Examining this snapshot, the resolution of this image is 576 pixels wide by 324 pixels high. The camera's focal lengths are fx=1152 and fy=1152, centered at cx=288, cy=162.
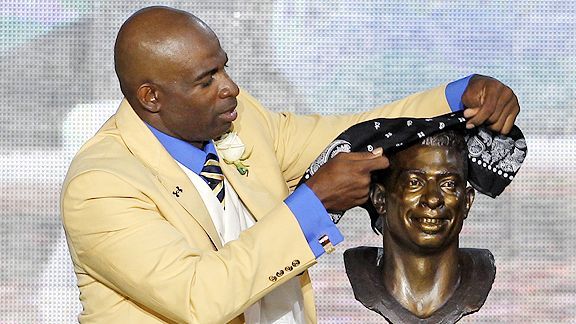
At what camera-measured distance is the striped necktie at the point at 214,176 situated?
7.55 ft

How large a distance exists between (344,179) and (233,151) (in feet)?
1.15

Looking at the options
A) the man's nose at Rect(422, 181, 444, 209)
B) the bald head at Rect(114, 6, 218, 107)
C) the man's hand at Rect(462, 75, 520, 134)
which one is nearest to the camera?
the bald head at Rect(114, 6, 218, 107)

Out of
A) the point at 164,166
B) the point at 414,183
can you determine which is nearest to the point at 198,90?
the point at 164,166

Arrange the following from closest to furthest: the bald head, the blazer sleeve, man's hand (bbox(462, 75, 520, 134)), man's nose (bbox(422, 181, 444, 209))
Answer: the blazer sleeve < the bald head < man's hand (bbox(462, 75, 520, 134)) < man's nose (bbox(422, 181, 444, 209))

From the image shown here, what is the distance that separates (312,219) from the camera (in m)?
2.08

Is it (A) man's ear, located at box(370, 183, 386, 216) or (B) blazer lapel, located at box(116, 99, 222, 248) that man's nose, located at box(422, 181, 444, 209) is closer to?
(A) man's ear, located at box(370, 183, 386, 216)

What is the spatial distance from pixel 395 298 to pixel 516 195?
3.34 feet

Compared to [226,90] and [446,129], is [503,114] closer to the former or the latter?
[446,129]

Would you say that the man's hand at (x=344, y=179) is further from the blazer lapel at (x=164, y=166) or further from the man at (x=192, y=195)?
the blazer lapel at (x=164, y=166)

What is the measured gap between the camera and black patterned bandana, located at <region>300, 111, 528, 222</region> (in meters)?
2.31

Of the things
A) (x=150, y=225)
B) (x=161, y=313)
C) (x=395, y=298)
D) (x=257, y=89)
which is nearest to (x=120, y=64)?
(x=150, y=225)

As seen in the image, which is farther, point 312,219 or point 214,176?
point 214,176

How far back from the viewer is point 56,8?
137 inches

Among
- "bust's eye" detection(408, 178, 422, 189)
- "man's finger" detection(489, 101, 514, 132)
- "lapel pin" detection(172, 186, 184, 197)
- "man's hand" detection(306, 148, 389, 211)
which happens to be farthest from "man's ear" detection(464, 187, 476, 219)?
"lapel pin" detection(172, 186, 184, 197)
